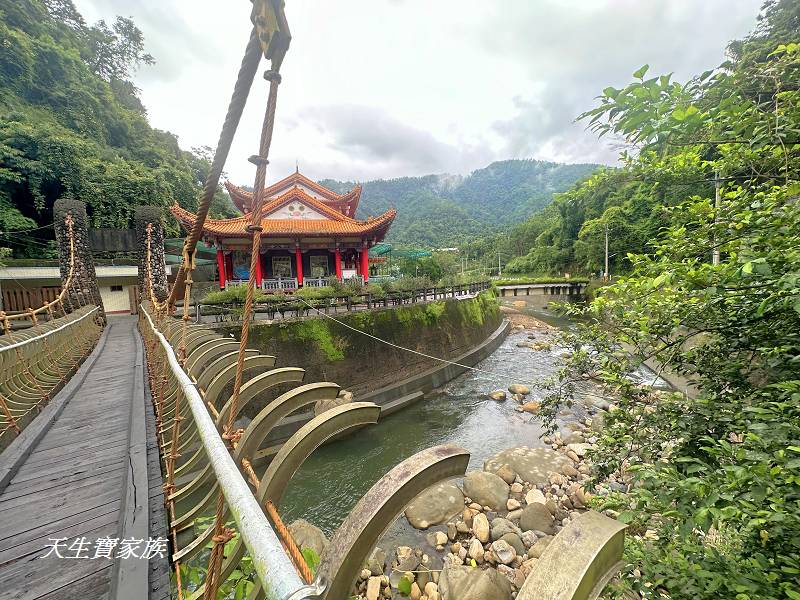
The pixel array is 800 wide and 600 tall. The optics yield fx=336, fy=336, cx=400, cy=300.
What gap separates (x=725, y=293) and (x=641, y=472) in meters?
1.27

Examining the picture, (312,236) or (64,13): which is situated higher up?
(64,13)

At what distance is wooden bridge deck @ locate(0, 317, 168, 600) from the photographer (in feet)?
4.61

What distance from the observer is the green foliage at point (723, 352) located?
1520mm

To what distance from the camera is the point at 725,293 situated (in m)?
2.13

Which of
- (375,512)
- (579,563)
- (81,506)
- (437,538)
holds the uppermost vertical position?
(375,512)

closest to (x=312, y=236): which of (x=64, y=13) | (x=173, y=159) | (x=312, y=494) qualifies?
(x=312, y=494)

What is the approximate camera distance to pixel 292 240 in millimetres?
15078

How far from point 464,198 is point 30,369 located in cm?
15823

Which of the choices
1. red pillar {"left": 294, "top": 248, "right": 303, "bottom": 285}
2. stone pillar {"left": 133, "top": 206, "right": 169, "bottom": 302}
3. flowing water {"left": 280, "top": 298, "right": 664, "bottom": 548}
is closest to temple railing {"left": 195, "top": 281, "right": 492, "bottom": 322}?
red pillar {"left": 294, "top": 248, "right": 303, "bottom": 285}

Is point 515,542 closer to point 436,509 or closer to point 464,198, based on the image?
point 436,509

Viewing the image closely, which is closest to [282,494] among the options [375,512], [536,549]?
[375,512]

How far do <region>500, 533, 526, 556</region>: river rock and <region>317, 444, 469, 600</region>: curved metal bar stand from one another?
18.8ft

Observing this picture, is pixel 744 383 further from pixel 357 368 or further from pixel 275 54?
pixel 357 368

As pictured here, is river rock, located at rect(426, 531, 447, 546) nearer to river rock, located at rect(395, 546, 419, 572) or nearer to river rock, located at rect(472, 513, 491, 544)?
river rock, located at rect(395, 546, 419, 572)
